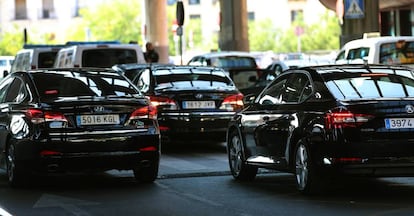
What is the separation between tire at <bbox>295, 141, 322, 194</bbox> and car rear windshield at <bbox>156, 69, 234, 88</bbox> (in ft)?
19.7

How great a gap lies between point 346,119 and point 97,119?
3.09 metres

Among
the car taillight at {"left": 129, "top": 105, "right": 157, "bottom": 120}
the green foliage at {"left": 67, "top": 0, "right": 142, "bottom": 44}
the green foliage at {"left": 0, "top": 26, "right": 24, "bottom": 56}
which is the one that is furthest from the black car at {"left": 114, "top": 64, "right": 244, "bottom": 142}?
the green foliage at {"left": 67, "top": 0, "right": 142, "bottom": 44}

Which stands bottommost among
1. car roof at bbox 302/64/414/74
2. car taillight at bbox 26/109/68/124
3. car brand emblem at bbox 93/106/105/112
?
car taillight at bbox 26/109/68/124

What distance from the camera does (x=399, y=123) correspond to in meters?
10.0

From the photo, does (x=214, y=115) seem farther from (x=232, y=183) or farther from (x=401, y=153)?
(x=401, y=153)

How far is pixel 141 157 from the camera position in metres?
11.7

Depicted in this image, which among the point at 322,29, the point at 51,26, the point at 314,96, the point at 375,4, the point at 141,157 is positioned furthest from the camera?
the point at 51,26

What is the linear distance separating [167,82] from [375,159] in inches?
285

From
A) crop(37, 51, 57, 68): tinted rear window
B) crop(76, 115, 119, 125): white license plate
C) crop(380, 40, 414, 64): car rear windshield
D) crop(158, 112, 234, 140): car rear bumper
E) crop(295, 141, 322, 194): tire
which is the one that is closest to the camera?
crop(295, 141, 322, 194): tire

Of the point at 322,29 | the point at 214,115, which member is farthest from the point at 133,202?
the point at 322,29

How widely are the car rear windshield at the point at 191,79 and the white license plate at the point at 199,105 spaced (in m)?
0.48

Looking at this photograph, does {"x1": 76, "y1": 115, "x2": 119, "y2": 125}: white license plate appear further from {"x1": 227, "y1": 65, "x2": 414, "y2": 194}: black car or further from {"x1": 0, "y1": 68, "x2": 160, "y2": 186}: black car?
{"x1": 227, "y1": 65, "x2": 414, "y2": 194}: black car

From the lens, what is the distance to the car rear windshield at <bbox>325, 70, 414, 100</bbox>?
10469 millimetres

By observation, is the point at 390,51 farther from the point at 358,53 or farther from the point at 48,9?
the point at 48,9
